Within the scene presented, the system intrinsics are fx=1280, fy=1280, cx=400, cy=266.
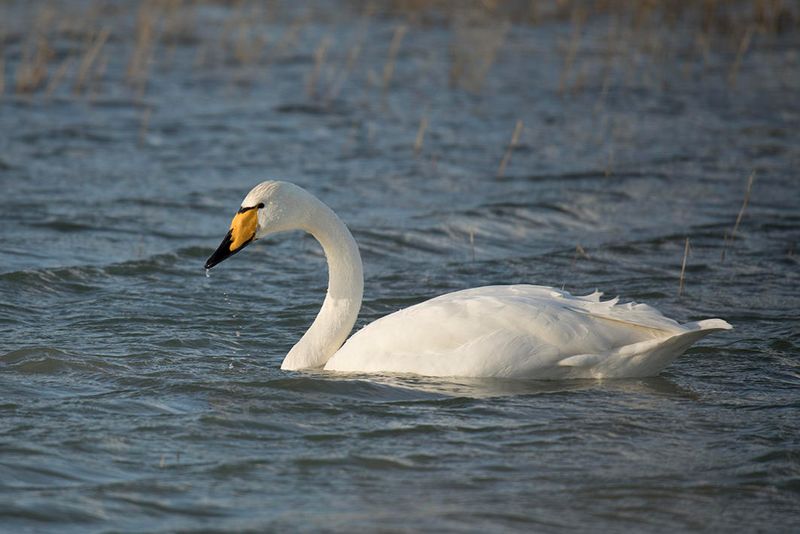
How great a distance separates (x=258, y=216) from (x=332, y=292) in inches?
30.2

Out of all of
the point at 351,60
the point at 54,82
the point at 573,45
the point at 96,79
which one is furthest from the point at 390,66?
the point at 54,82

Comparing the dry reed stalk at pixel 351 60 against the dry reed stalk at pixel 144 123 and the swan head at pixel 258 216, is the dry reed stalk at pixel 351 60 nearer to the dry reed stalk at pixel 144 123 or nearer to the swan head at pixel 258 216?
the dry reed stalk at pixel 144 123

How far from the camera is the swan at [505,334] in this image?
7.00m

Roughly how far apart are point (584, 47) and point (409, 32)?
10.7 feet

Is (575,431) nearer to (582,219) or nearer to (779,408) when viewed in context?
(779,408)

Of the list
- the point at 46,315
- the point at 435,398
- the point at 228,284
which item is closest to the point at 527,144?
the point at 228,284

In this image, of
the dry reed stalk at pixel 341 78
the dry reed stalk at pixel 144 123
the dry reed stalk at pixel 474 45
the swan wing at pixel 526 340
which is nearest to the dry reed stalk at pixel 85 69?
the dry reed stalk at pixel 144 123

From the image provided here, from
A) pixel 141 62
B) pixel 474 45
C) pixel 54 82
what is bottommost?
pixel 54 82

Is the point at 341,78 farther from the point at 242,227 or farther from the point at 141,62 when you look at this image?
the point at 242,227

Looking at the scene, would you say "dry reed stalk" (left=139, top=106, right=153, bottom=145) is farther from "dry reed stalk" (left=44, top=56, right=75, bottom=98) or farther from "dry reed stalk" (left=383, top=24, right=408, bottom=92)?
"dry reed stalk" (left=383, top=24, right=408, bottom=92)

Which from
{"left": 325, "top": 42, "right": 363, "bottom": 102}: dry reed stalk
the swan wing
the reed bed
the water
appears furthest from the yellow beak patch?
{"left": 325, "top": 42, "right": 363, "bottom": 102}: dry reed stalk

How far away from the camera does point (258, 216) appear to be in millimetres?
7355

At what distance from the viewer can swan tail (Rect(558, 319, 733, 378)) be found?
271 inches

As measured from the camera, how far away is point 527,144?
1513 cm
